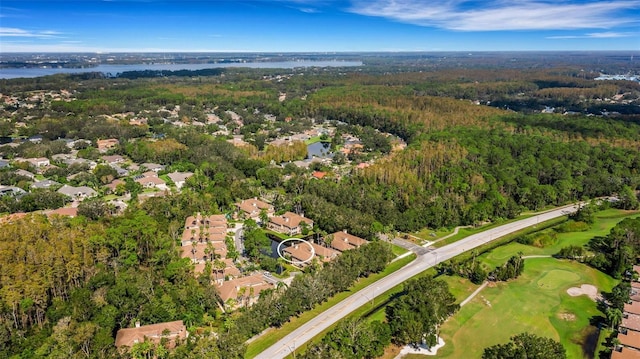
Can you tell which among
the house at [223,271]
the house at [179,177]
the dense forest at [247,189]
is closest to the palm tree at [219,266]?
the house at [223,271]

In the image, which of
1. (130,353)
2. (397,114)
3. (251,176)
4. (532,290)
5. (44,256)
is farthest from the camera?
(397,114)

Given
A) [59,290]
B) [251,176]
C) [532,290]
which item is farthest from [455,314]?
[251,176]

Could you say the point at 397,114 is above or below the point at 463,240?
above

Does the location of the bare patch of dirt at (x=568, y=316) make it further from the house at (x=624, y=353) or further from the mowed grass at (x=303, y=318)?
the mowed grass at (x=303, y=318)

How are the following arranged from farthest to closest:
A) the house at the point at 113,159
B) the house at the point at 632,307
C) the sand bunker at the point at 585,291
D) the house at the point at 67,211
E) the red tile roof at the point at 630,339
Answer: the house at the point at 113,159
the house at the point at 67,211
the sand bunker at the point at 585,291
the house at the point at 632,307
the red tile roof at the point at 630,339

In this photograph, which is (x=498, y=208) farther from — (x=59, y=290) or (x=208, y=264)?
(x=59, y=290)

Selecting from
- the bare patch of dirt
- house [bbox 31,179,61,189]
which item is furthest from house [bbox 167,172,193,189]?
the bare patch of dirt
